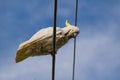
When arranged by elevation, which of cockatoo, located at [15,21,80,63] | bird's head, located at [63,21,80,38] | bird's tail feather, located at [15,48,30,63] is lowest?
bird's tail feather, located at [15,48,30,63]

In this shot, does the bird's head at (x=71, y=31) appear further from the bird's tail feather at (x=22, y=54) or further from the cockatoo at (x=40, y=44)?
the bird's tail feather at (x=22, y=54)

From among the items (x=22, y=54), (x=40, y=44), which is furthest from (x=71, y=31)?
(x=22, y=54)

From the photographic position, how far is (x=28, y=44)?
6.90 m

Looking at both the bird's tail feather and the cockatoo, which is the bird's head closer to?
the cockatoo

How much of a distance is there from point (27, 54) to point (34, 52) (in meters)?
0.13

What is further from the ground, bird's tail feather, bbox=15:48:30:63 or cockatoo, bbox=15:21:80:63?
cockatoo, bbox=15:21:80:63

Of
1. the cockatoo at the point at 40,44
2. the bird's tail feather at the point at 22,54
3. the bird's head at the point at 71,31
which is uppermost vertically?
the bird's head at the point at 71,31

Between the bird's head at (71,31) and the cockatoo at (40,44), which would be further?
the bird's head at (71,31)

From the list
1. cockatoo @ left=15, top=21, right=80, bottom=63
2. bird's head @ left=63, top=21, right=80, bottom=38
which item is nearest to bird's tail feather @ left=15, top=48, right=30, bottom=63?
cockatoo @ left=15, top=21, right=80, bottom=63

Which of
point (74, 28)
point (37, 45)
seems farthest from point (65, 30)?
point (37, 45)

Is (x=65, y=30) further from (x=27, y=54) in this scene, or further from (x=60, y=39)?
(x=27, y=54)

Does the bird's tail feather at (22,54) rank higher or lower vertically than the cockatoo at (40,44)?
lower

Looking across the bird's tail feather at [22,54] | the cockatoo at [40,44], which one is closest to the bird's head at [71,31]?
the cockatoo at [40,44]

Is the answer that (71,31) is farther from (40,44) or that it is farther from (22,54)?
(22,54)
